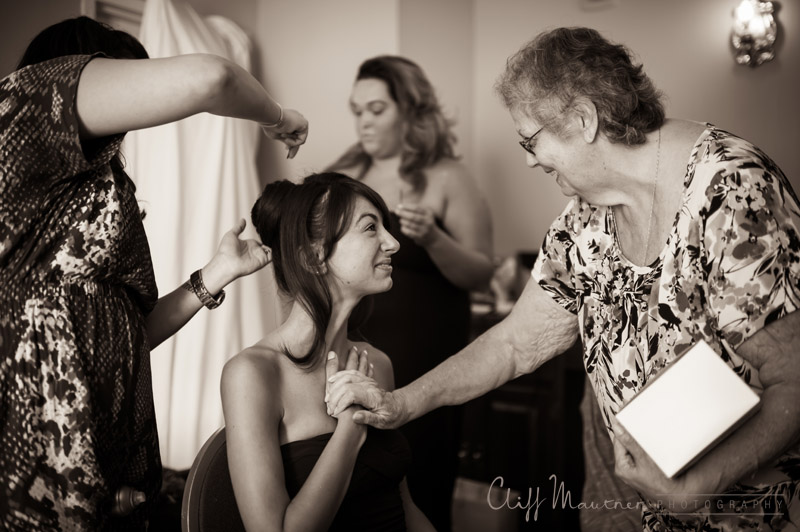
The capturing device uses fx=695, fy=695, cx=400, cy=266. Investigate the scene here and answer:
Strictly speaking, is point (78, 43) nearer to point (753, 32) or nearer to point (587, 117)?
point (587, 117)

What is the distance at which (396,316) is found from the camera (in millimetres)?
2088

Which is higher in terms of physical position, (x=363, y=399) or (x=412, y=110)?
(x=412, y=110)

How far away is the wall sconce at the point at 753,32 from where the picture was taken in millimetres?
2436

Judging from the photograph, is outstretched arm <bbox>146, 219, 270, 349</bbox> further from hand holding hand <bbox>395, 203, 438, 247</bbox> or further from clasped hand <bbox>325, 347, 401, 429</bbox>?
hand holding hand <bbox>395, 203, 438, 247</bbox>

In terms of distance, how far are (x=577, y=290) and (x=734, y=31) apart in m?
1.71

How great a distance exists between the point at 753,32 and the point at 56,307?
8.15 feet

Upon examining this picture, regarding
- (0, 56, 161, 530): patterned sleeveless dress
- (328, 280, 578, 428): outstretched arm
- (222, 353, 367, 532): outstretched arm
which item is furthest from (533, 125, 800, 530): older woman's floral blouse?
(0, 56, 161, 530): patterned sleeveless dress

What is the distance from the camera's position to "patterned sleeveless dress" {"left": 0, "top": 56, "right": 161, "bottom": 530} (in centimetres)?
93

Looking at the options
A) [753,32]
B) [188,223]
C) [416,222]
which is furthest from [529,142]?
[753,32]

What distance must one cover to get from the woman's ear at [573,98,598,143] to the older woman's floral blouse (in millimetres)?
171

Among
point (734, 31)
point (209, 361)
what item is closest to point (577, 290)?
point (209, 361)

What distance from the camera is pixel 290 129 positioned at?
125 cm

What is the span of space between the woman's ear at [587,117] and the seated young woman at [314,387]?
1.53 ft

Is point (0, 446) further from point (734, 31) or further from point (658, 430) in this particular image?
point (734, 31)
